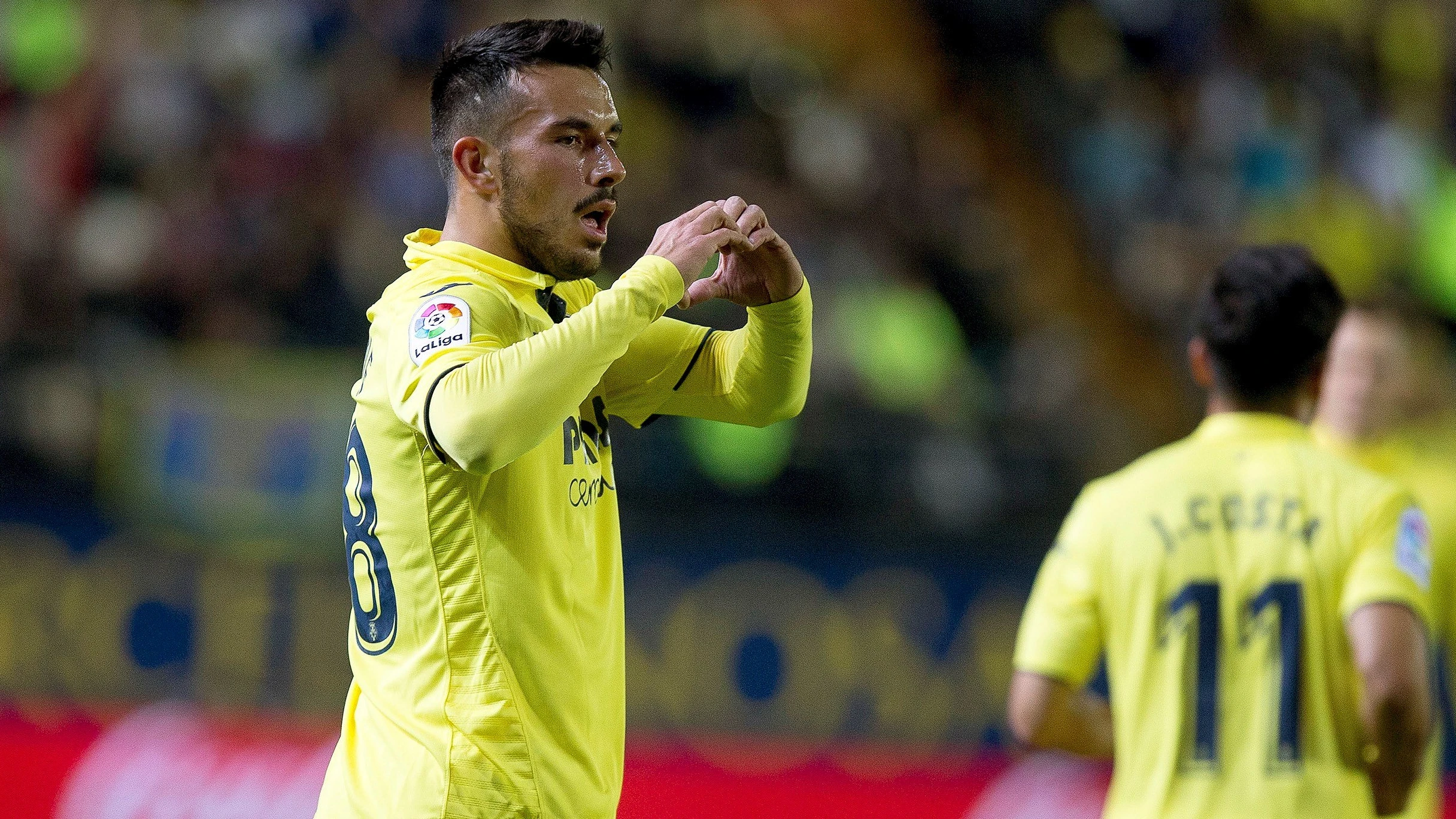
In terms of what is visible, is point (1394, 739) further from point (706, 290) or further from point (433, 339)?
point (433, 339)

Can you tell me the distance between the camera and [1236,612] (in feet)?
9.09

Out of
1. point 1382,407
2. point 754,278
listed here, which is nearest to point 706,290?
point 754,278

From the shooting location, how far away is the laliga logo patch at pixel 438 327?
2547mm

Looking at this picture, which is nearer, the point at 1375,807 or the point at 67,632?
the point at 1375,807

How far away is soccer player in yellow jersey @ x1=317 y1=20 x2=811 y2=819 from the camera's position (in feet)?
8.40

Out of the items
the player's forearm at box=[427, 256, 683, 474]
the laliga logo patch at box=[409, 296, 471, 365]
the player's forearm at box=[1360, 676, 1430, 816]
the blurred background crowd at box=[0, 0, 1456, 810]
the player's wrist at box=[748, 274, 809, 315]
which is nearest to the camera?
the player's forearm at box=[427, 256, 683, 474]

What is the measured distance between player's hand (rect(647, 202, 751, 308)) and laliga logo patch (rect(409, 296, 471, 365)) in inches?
12.6

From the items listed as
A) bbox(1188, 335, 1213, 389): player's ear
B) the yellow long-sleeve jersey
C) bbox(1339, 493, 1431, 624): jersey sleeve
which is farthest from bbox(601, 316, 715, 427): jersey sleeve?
the yellow long-sleeve jersey

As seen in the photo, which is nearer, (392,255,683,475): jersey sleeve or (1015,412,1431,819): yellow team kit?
(392,255,683,475): jersey sleeve

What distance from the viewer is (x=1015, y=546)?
736 cm

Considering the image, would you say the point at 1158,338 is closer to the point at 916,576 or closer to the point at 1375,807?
the point at 916,576

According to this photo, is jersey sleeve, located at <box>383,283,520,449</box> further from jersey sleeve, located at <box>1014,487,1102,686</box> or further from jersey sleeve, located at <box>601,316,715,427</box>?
jersey sleeve, located at <box>1014,487,1102,686</box>

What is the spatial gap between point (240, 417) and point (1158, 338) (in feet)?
17.7

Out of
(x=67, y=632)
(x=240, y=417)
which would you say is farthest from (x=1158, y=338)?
(x=67, y=632)
